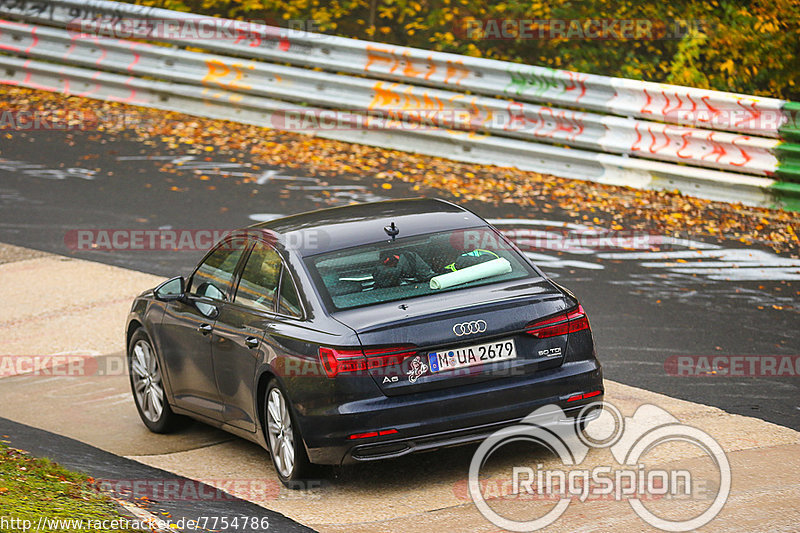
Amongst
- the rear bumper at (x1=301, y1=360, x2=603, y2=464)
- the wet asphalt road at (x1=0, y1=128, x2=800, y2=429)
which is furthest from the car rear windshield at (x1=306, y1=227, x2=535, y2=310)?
the wet asphalt road at (x1=0, y1=128, x2=800, y2=429)

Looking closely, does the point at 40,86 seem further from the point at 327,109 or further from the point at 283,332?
the point at 283,332

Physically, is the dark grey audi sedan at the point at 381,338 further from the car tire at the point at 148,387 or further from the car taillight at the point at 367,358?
the car tire at the point at 148,387

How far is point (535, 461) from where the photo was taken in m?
7.34

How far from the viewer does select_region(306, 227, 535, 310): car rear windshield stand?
7152 mm

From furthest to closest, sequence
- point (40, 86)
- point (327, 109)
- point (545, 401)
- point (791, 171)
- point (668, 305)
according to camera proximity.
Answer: point (40, 86) → point (327, 109) → point (791, 171) → point (668, 305) → point (545, 401)

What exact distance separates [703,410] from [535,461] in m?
1.48

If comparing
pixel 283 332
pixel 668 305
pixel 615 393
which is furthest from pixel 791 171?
pixel 283 332

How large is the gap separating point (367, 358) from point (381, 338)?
0.13 metres

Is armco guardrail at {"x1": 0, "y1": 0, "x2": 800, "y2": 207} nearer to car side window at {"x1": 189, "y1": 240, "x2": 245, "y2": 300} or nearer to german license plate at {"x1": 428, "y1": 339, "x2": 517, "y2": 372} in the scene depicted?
car side window at {"x1": 189, "y1": 240, "x2": 245, "y2": 300}

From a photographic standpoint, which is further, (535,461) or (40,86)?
(40,86)

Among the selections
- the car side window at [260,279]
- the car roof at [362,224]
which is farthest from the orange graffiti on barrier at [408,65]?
the car side window at [260,279]

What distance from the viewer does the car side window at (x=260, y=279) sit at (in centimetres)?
755

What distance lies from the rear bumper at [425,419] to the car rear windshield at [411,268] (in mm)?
632

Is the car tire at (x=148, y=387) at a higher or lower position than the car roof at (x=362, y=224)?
lower
